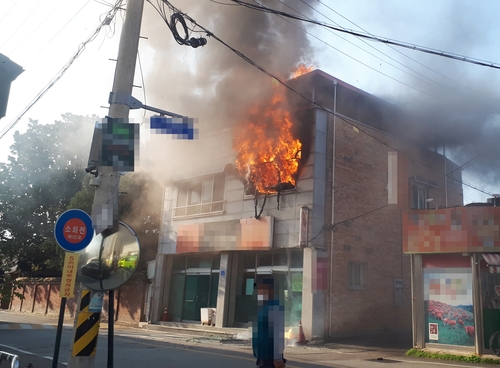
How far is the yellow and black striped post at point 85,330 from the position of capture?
5.79 metres

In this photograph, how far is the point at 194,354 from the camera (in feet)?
38.1

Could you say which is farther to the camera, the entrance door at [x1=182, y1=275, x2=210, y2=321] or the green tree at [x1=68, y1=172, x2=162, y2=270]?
the green tree at [x1=68, y1=172, x2=162, y2=270]

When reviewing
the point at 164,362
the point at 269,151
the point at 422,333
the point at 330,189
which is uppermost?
the point at 269,151

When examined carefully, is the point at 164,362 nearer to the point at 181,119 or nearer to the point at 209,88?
the point at 181,119

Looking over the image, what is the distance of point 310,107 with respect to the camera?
17.1 meters

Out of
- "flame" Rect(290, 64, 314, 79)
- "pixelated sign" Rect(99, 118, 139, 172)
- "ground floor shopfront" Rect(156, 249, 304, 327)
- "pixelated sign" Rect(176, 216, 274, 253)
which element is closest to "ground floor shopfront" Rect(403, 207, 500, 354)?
"ground floor shopfront" Rect(156, 249, 304, 327)

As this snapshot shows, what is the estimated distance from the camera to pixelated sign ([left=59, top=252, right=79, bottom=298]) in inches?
224

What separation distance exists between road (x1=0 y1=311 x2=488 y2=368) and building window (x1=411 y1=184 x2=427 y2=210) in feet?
25.8

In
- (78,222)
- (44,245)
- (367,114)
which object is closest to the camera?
(78,222)

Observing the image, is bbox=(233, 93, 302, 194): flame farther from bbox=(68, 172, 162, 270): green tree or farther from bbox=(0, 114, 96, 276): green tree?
bbox=(0, 114, 96, 276): green tree

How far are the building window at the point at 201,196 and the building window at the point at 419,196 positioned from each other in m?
7.97

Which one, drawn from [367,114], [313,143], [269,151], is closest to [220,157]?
[269,151]

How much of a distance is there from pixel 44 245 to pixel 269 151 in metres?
15.8

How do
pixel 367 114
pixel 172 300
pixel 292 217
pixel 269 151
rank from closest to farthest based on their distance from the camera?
pixel 292 217, pixel 269 151, pixel 367 114, pixel 172 300
